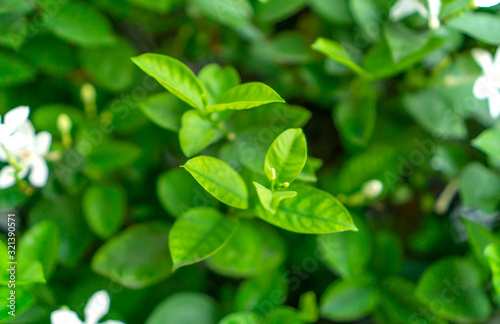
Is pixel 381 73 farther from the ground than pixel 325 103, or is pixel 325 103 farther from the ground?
pixel 381 73

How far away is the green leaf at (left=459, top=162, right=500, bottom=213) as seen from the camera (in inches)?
26.4

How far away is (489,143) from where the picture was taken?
57 centimetres

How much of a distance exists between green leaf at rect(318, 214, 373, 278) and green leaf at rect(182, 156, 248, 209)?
0.20 meters

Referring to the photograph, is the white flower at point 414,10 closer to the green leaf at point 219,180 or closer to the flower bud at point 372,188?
the flower bud at point 372,188

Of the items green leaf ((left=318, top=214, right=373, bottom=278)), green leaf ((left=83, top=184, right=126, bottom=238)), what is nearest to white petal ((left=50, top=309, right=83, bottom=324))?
green leaf ((left=83, top=184, right=126, bottom=238))

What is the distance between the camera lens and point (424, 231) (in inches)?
31.8

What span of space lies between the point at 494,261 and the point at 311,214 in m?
0.26

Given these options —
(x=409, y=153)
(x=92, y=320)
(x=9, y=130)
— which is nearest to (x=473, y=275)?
(x=409, y=153)

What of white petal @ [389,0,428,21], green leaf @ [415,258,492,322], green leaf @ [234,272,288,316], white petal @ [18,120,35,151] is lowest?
green leaf @ [234,272,288,316]

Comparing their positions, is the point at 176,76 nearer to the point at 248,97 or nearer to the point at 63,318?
the point at 248,97

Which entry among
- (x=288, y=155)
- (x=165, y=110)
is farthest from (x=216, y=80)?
(x=288, y=155)

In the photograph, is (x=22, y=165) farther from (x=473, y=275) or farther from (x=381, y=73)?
(x=473, y=275)

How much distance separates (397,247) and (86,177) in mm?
547

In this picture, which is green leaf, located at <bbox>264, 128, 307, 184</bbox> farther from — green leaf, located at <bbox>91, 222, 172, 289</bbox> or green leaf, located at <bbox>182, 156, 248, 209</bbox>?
green leaf, located at <bbox>91, 222, 172, 289</bbox>
